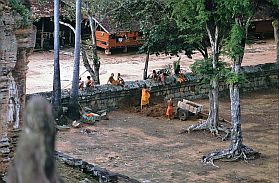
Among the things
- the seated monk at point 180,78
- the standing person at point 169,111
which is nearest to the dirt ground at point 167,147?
the standing person at point 169,111

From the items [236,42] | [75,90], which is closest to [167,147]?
[236,42]

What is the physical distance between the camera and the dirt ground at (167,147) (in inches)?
548

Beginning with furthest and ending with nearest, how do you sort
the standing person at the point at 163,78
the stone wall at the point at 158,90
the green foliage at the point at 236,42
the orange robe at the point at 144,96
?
the standing person at the point at 163,78 < the orange robe at the point at 144,96 < the stone wall at the point at 158,90 < the green foliage at the point at 236,42

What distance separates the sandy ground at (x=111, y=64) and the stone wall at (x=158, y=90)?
16.2ft

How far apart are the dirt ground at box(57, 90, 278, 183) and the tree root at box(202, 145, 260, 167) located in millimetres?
170

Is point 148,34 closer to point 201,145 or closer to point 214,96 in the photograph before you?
point 214,96

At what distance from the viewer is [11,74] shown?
9.62m

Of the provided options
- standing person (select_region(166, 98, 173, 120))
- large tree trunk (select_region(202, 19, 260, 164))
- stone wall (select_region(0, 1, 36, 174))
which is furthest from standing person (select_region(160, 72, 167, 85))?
stone wall (select_region(0, 1, 36, 174))

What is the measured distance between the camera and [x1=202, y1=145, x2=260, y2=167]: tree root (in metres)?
15.0

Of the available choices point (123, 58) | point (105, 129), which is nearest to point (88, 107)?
point (105, 129)

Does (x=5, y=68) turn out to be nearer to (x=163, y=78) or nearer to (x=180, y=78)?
(x=163, y=78)

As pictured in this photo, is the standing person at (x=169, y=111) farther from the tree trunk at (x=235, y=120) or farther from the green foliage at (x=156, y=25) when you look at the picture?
the tree trunk at (x=235, y=120)

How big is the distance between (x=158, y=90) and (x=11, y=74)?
474 inches

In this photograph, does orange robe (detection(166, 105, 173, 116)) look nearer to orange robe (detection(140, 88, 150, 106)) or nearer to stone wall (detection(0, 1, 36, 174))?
orange robe (detection(140, 88, 150, 106))
